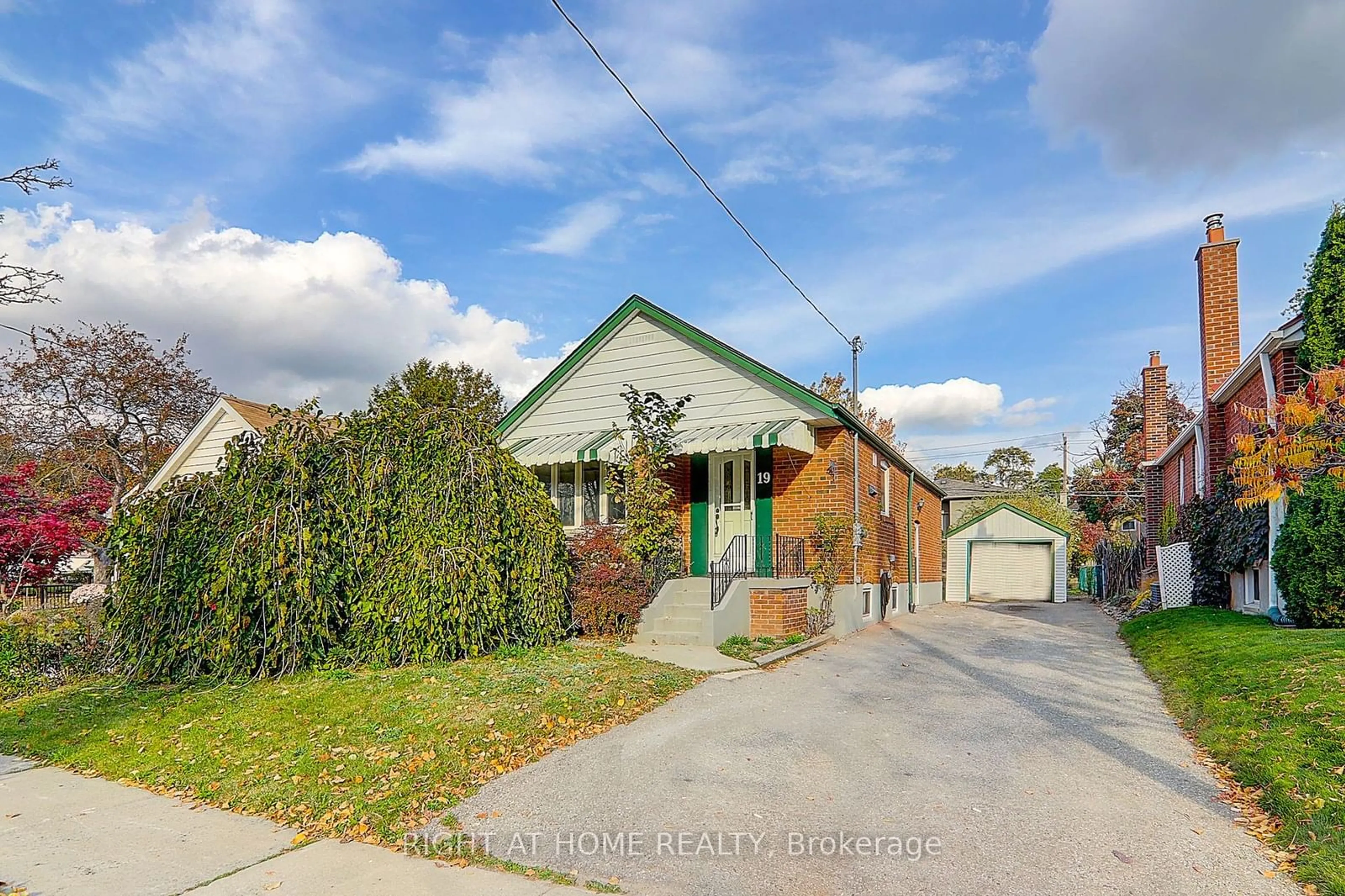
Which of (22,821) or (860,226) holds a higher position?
(860,226)

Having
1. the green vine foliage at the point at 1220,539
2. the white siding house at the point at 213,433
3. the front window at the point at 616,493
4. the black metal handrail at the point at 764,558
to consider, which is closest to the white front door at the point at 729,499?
the black metal handrail at the point at 764,558

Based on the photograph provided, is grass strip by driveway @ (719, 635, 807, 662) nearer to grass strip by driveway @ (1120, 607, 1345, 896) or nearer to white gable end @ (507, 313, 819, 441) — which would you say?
white gable end @ (507, 313, 819, 441)

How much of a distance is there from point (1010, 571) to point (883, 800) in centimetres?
2427

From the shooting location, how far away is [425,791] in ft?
17.3

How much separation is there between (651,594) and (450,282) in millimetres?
7311

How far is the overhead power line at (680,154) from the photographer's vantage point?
316 inches

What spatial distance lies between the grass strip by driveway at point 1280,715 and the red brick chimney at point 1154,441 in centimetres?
1228

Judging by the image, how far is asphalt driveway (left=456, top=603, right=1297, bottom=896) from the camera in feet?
13.2

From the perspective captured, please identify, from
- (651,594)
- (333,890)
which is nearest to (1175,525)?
(651,594)

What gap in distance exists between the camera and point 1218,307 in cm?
1591

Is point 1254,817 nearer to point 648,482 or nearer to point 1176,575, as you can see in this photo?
point 648,482

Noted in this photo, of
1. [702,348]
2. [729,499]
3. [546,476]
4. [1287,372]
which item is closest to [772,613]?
[729,499]

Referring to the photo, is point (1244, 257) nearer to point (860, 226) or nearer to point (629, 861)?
point (860, 226)

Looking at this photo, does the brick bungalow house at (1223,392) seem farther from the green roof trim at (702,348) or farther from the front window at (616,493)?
the front window at (616,493)
